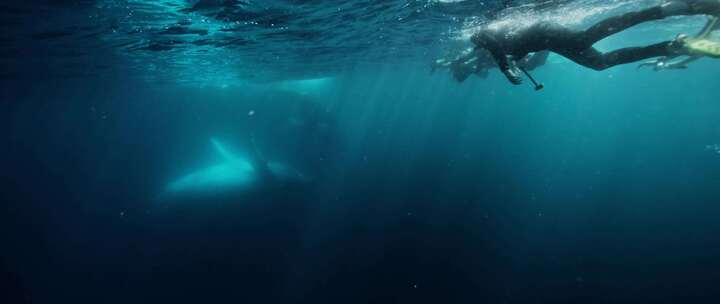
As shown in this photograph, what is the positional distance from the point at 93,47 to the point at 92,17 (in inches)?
209

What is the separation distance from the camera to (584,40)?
6660 mm

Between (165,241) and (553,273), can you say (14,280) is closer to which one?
(165,241)

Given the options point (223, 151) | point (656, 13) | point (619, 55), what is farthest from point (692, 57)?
point (223, 151)

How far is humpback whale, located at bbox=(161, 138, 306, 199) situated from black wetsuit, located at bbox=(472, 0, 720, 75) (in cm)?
1940

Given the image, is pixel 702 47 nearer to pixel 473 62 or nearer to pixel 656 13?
pixel 656 13

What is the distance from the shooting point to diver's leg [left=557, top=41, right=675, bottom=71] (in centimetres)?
616

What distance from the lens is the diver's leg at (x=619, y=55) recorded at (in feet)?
20.2

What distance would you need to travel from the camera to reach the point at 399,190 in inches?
992

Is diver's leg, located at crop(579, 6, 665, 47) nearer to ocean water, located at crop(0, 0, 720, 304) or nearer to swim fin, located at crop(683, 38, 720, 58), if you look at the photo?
swim fin, located at crop(683, 38, 720, 58)

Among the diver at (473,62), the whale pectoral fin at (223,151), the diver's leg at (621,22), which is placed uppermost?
the diver's leg at (621,22)

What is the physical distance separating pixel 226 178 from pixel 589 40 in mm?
22290

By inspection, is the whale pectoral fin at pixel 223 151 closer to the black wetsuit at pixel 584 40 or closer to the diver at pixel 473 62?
the diver at pixel 473 62

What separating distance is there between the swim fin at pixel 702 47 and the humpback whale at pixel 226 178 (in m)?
22.2

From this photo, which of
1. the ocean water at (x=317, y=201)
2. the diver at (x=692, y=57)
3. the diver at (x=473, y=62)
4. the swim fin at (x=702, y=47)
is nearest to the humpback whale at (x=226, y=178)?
the ocean water at (x=317, y=201)
